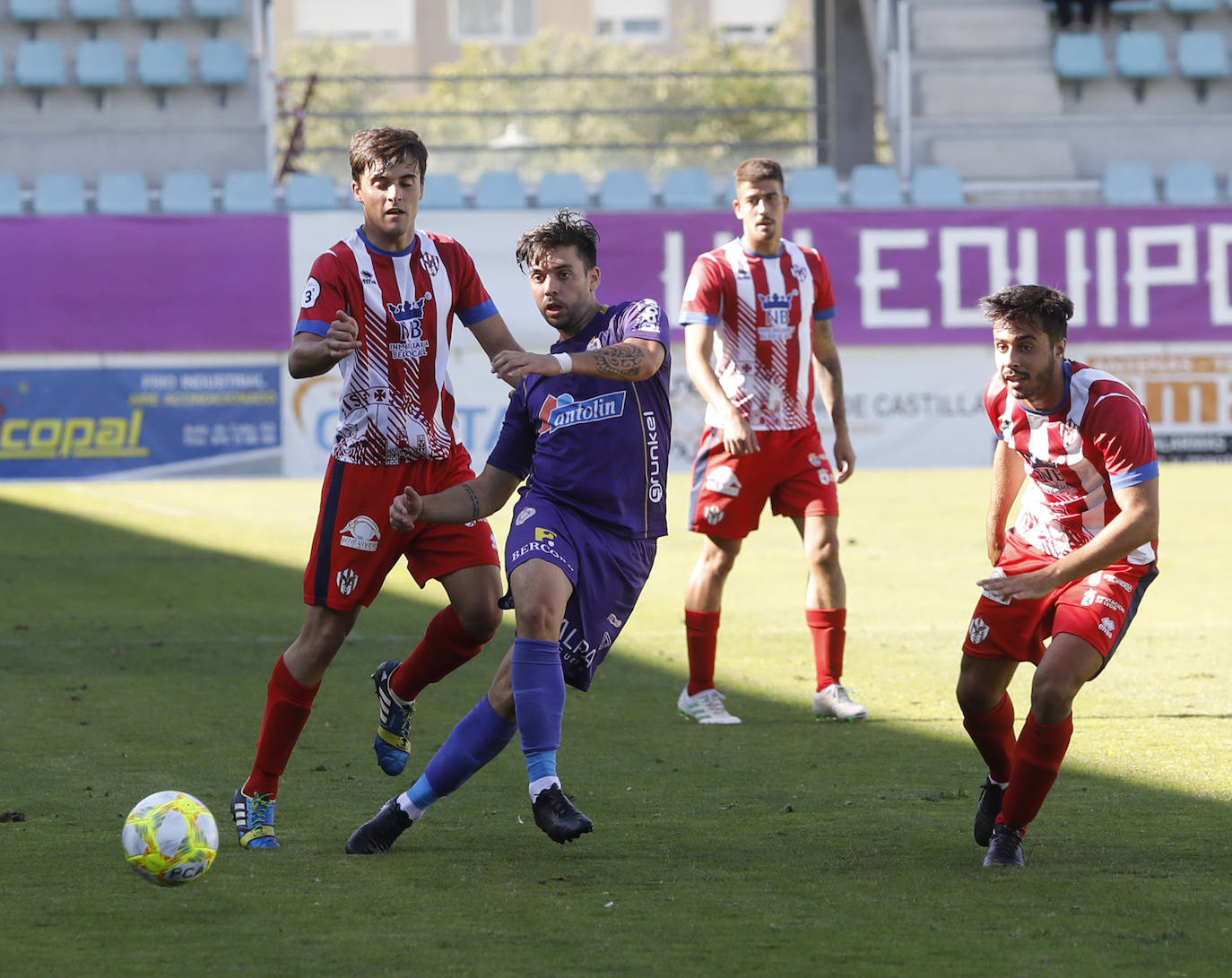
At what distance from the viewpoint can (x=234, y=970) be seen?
3.44 meters

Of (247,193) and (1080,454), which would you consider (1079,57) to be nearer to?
(247,193)

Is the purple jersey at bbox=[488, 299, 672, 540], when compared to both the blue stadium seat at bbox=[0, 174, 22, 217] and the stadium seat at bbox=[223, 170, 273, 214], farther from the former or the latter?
the blue stadium seat at bbox=[0, 174, 22, 217]

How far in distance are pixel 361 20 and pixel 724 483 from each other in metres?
61.3

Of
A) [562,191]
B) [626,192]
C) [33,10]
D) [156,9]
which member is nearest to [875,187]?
[626,192]

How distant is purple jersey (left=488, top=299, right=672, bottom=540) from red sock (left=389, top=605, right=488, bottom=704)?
1.83 ft

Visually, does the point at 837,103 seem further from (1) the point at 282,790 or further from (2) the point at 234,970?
(2) the point at 234,970

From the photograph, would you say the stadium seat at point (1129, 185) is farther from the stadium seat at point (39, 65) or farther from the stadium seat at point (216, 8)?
the stadium seat at point (39, 65)

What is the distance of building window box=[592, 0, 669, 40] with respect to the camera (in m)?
64.0

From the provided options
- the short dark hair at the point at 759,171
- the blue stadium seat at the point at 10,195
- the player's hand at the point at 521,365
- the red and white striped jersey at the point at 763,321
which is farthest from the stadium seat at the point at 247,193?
the player's hand at the point at 521,365

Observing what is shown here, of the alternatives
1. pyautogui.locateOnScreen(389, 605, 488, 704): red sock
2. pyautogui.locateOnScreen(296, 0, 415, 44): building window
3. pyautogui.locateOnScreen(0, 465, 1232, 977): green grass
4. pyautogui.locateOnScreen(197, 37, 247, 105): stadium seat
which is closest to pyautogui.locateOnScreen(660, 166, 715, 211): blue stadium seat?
pyautogui.locateOnScreen(197, 37, 247, 105): stadium seat

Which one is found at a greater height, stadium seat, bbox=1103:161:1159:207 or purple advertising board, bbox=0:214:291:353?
stadium seat, bbox=1103:161:1159:207

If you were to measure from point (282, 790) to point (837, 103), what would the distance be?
672 inches

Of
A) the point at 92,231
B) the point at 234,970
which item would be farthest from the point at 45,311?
the point at 234,970

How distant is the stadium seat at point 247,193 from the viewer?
1568 cm
